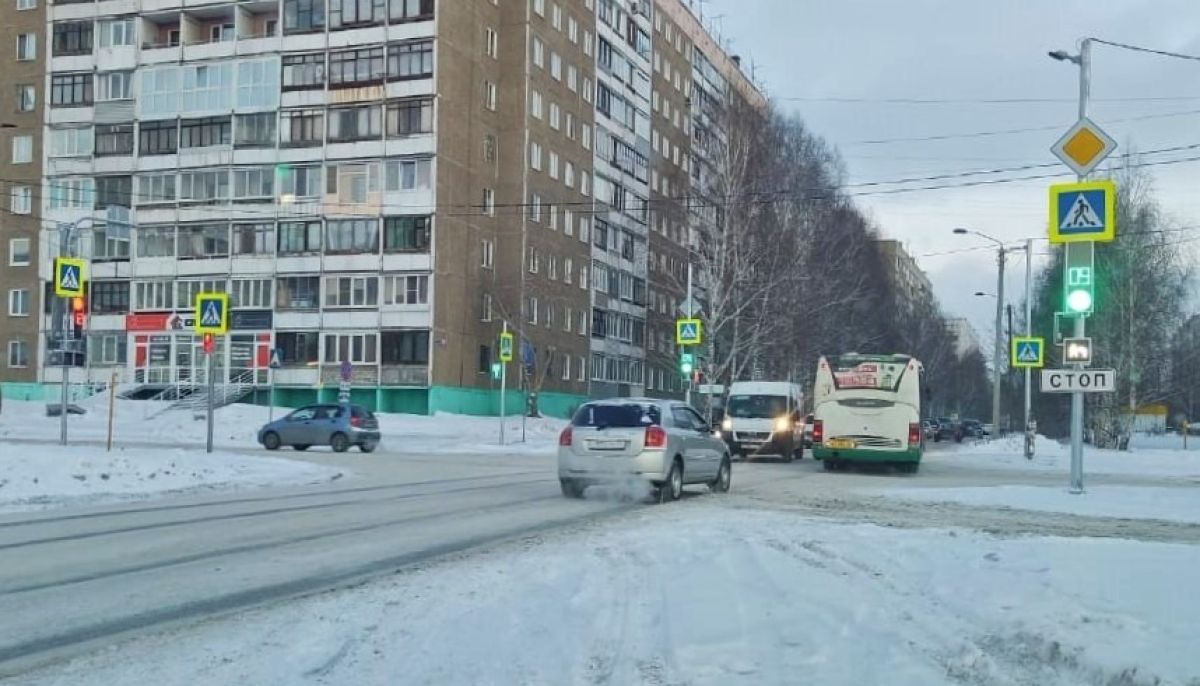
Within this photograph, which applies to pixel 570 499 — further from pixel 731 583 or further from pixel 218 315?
pixel 218 315

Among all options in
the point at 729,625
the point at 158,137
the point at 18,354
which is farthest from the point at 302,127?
the point at 729,625

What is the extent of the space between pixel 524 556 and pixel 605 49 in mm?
67473

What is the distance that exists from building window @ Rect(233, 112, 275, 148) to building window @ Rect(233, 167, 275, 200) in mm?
1305

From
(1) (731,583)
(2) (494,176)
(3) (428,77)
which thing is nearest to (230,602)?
(1) (731,583)

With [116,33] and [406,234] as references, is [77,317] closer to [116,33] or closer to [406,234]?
[406,234]

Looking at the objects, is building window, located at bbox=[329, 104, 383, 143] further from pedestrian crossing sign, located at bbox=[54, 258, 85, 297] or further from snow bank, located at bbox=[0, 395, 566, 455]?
pedestrian crossing sign, located at bbox=[54, 258, 85, 297]

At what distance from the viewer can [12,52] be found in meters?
64.6

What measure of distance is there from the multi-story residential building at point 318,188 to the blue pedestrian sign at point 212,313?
30.3m

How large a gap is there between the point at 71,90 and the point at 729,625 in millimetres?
65412

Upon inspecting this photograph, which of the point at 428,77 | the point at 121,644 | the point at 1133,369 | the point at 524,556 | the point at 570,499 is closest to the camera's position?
the point at 121,644

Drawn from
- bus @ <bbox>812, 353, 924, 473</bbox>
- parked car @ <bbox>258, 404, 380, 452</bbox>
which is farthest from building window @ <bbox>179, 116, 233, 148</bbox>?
Answer: bus @ <bbox>812, 353, 924, 473</bbox>

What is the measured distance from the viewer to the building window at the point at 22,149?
63812mm

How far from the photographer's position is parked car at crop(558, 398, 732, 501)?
17.4 meters

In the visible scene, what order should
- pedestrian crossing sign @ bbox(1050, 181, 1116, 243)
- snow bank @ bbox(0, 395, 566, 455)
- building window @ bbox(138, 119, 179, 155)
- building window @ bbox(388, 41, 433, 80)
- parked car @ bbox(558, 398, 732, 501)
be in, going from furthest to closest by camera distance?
building window @ bbox(138, 119, 179, 155) < building window @ bbox(388, 41, 433, 80) < snow bank @ bbox(0, 395, 566, 455) < pedestrian crossing sign @ bbox(1050, 181, 1116, 243) < parked car @ bbox(558, 398, 732, 501)
